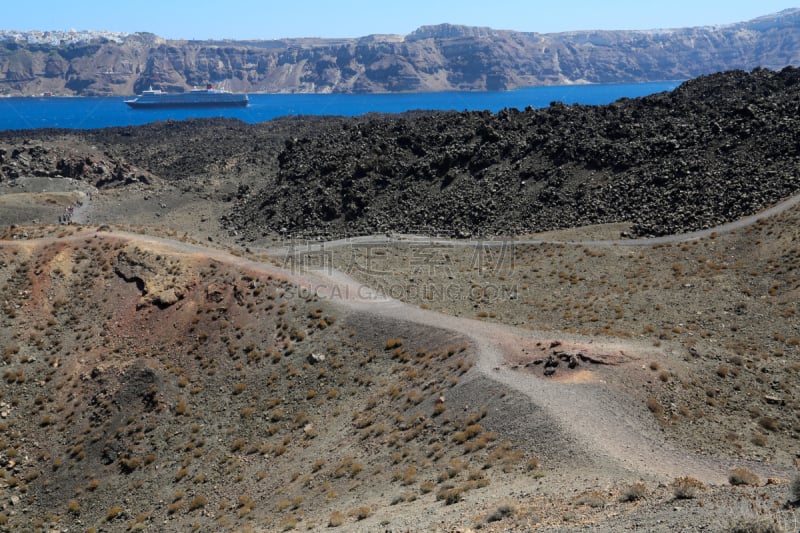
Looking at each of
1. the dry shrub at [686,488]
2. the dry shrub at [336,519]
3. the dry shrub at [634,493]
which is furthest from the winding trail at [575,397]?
the dry shrub at [336,519]

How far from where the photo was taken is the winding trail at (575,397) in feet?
59.6

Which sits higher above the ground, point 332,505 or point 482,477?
point 482,477

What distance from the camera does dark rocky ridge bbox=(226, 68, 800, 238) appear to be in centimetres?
5397

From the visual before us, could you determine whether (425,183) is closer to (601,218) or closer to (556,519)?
(601,218)

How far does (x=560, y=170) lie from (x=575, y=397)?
45159mm

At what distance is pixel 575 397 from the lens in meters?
22.5

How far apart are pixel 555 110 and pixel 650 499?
67884 mm

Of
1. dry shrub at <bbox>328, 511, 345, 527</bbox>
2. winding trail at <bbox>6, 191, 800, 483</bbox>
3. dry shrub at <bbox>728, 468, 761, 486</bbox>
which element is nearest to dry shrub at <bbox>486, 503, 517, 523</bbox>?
winding trail at <bbox>6, 191, 800, 483</bbox>

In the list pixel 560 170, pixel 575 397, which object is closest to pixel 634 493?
pixel 575 397

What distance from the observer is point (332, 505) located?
20.6 meters

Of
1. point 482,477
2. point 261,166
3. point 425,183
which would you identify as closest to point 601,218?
point 425,183

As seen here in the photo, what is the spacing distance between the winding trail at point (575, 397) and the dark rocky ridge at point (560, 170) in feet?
78.3

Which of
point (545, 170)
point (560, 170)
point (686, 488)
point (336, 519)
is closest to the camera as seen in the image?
point (686, 488)

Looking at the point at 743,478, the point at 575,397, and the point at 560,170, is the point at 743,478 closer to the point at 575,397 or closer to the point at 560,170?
the point at 575,397
